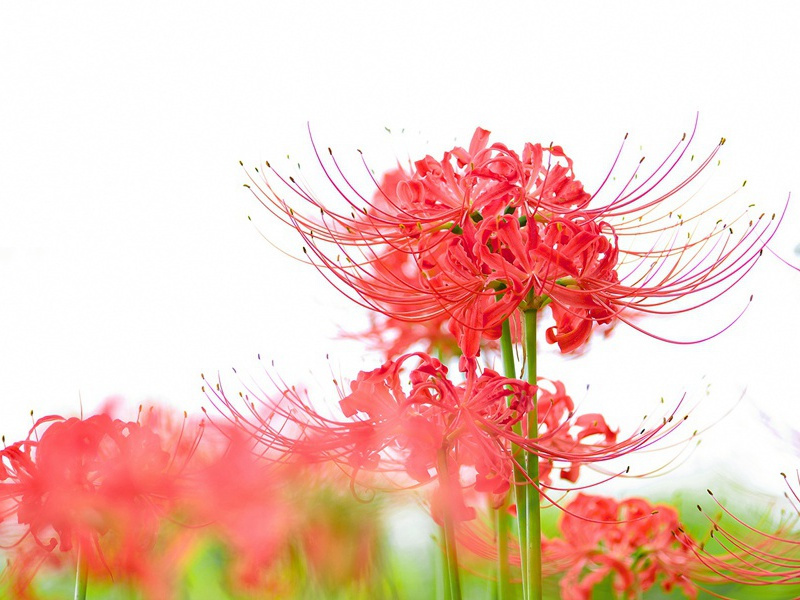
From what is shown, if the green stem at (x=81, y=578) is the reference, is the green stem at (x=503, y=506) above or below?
above

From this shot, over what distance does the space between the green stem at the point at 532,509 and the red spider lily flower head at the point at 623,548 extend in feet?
1.35

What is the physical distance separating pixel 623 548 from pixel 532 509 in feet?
1.62

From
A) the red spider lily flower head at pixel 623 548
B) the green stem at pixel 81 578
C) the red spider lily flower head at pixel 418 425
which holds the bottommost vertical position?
the green stem at pixel 81 578

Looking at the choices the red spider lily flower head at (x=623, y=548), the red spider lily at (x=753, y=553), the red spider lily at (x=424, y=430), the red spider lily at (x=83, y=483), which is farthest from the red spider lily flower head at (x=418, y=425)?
the red spider lily flower head at (x=623, y=548)

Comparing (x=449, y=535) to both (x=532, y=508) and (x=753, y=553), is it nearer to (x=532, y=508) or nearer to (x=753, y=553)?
(x=532, y=508)

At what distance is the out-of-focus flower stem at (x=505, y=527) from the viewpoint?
0.78 meters

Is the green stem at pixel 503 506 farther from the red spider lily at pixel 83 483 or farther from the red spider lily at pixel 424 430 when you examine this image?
the red spider lily at pixel 83 483

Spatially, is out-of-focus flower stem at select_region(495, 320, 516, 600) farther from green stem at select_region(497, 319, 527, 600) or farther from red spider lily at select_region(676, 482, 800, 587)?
red spider lily at select_region(676, 482, 800, 587)

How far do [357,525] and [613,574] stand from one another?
1.31 ft

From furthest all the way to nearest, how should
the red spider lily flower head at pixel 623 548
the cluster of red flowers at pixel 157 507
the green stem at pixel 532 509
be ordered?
1. the red spider lily flower head at pixel 623 548
2. the cluster of red flowers at pixel 157 507
3. the green stem at pixel 532 509

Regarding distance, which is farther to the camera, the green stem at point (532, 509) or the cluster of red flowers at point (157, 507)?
the cluster of red flowers at point (157, 507)

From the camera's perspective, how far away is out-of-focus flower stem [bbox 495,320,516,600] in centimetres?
78

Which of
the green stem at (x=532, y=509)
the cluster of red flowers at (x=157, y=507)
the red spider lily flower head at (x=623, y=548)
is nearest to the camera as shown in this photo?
the green stem at (x=532, y=509)

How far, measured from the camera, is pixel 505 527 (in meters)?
0.89
